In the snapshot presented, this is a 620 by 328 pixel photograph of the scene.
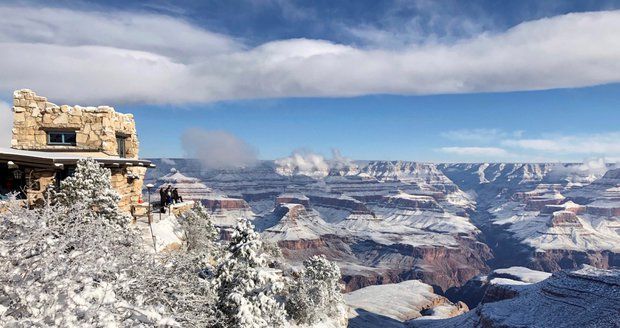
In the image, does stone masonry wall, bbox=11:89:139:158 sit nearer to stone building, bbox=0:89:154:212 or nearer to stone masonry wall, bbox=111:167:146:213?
stone building, bbox=0:89:154:212

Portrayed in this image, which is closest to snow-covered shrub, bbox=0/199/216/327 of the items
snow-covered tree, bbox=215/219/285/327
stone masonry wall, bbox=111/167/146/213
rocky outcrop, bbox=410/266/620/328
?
snow-covered tree, bbox=215/219/285/327

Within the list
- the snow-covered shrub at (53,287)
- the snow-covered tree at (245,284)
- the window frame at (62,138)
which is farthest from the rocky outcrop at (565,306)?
the snow-covered shrub at (53,287)

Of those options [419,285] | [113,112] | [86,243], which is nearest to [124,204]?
[113,112]

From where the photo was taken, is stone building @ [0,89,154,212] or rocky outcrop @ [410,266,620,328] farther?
rocky outcrop @ [410,266,620,328]

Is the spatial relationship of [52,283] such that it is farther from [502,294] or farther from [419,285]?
[419,285]

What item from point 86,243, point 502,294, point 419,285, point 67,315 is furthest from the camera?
point 419,285

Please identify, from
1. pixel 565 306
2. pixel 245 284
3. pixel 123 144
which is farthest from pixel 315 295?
pixel 565 306
